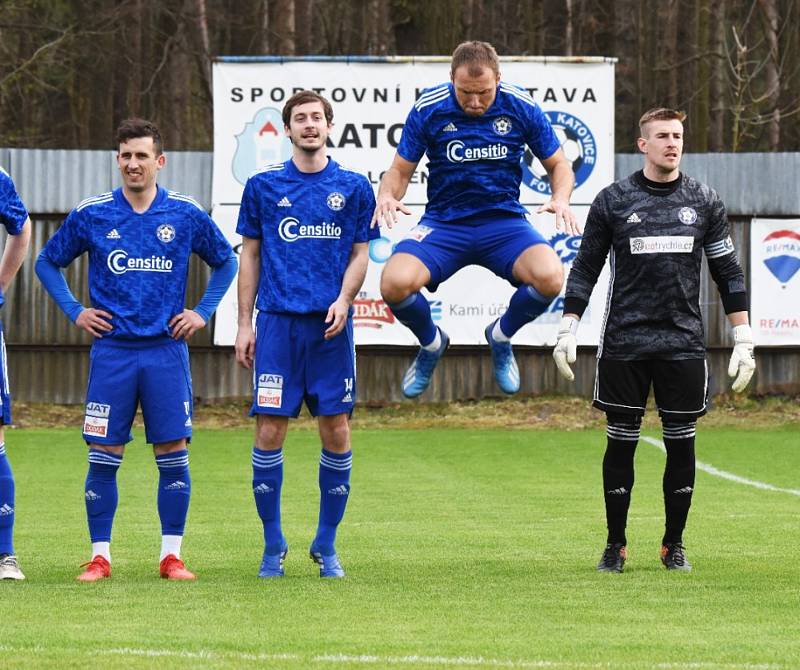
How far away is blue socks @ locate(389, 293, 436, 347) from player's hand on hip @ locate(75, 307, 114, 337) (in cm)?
155

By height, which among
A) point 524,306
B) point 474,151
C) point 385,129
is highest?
point 385,129

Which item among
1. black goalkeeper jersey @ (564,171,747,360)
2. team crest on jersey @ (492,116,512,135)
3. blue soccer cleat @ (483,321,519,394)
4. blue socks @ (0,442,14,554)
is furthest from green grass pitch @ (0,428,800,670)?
team crest on jersey @ (492,116,512,135)

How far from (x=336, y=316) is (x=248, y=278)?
0.60 meters

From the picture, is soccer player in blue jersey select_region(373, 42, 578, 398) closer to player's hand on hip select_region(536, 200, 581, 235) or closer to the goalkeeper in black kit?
player's hand on hip select_region(536, 200, 581, 235)

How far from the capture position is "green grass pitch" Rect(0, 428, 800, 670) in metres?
5.95

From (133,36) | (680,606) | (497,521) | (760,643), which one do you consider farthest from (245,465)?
(133,36)

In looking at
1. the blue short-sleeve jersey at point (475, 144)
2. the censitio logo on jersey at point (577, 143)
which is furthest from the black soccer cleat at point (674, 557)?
the censitio logo on jersey at point (577, 143)

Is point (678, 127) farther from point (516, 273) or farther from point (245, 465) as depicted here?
point (245, 465)

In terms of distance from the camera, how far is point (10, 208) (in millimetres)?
8336

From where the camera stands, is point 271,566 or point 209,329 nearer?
point 271,566

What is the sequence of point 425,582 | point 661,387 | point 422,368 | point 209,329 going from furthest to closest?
point 209,329, point 422,368, point 661,387, point 425,582

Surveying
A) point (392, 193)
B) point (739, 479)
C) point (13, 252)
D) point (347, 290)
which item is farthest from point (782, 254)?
point (13, 252)

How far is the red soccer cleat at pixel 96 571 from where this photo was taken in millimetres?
8016

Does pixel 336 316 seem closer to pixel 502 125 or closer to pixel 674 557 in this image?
pixel 502 125
